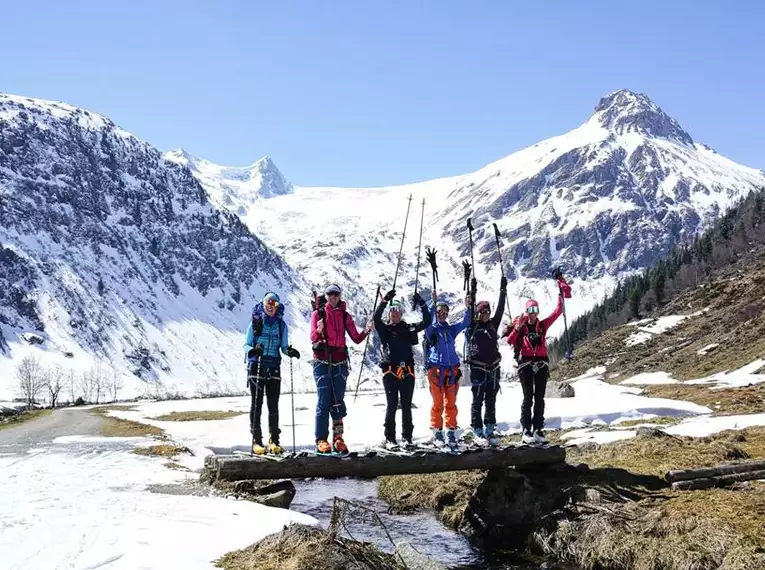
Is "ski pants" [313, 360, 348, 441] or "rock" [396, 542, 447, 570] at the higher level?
"ski pants" [313, 360, 348, 441]

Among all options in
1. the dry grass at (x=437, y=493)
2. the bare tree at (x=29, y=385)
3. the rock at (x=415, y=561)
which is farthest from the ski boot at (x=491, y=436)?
the bare tree at (x=29, y=385)

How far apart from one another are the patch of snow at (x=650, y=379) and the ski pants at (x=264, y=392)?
59.4 meters

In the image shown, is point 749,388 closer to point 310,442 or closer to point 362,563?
point 310,442

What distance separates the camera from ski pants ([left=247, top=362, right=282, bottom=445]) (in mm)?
15312

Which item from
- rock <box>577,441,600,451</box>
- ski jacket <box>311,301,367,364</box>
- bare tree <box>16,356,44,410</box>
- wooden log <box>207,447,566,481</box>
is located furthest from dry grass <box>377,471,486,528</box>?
bare tree <box>16,356,44,410</box>

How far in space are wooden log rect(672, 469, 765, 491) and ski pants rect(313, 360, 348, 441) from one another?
25.3ft

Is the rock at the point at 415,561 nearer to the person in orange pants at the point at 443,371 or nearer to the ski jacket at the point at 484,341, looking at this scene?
the person in orange pants at the point at 443,371

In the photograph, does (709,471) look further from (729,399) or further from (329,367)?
(729,399)

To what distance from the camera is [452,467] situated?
14805 millimetres

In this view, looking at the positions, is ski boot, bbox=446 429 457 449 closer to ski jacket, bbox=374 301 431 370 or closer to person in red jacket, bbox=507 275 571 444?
person in red jacket, bbox=507 275 571 444

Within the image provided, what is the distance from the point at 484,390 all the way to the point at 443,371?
1293 millimetres

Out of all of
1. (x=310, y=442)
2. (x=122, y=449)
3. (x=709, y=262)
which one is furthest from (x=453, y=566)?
(x=709, y=262)

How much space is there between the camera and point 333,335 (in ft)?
49.2

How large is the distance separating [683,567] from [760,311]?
236 feet
